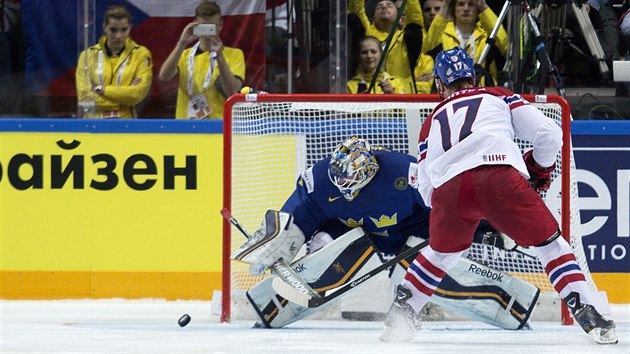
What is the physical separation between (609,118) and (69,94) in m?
2.59

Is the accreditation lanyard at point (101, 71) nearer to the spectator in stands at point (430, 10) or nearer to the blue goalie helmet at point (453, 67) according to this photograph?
the spectator in stands at point (430, 10)

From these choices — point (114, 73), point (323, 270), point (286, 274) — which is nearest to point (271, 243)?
point (286, 274)

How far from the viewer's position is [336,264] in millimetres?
5152

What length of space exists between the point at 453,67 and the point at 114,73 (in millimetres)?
2156

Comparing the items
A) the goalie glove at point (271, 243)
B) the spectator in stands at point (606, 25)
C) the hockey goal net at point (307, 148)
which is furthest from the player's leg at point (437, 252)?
the spectator in stands at point (606, 25)

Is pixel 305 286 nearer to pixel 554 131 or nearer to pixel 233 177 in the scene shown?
pixel 233 177

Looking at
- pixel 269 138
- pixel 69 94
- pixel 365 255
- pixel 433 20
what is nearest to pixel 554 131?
pixel 365 255

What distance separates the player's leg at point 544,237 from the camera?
4.40 meters

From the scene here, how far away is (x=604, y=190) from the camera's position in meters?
6.12

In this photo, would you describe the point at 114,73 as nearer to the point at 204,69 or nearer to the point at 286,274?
the point at 204,69

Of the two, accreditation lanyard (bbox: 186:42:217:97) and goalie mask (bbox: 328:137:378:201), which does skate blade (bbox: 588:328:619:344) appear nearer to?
goalie mask (bbox: 328:137:378:201)

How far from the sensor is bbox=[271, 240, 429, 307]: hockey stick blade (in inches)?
194

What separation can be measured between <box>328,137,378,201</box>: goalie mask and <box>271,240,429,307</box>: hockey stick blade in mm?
312

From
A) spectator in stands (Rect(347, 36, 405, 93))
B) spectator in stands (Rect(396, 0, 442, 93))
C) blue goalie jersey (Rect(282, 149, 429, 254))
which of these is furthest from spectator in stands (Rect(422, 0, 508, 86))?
blue goalie jersey (Rect(282, 149, 429, 254))
